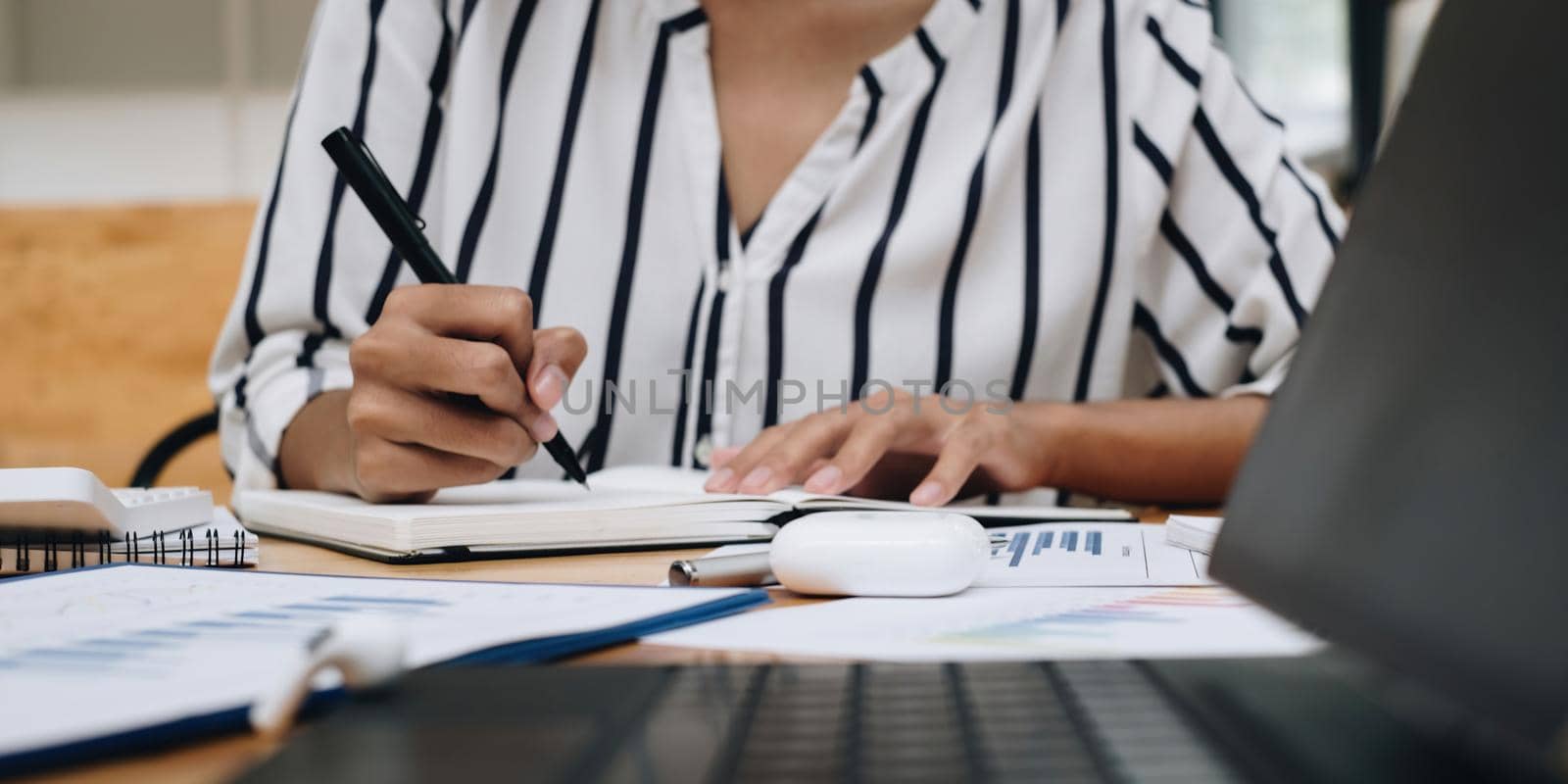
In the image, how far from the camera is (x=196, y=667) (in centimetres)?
28

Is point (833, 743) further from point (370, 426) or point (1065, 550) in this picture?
point (370, 426)

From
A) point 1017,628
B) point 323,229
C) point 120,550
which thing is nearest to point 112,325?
point 323,229

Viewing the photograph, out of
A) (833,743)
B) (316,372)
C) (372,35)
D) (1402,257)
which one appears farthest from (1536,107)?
(372,35)

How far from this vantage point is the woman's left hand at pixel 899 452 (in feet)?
2.15

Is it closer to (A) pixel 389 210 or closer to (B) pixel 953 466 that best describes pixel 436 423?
(A) pixel 389 210

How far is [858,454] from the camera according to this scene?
674 mm

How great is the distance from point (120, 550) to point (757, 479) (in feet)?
0.98

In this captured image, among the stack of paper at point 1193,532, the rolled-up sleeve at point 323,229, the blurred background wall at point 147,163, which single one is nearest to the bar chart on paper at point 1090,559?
the stack of paper at point 1193,532

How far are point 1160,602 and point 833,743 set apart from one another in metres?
0.21

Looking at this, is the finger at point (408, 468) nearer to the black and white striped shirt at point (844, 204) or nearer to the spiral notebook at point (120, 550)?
the spiral notebook at point (120, 550)

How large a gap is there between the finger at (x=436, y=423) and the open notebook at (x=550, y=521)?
3cm

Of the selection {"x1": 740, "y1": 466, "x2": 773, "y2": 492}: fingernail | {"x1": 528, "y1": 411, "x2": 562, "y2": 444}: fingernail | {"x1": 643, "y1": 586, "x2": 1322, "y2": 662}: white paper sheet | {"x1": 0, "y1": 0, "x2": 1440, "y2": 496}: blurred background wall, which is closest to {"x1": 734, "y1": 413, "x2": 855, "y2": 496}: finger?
{"x1": 740, "y1": 466, "x2": 773, "y2": 492}: fingernail

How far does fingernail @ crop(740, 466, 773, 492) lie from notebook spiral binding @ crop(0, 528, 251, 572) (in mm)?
242

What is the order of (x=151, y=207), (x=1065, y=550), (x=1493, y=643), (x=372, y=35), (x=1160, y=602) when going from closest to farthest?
(x=1493, y=643)
(x=1160, y=602)
(x=1065, y=550)
(x=372, y=35)
(x=151, y=207)
